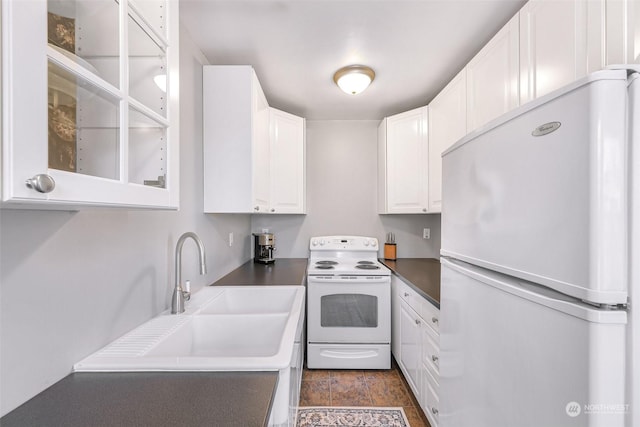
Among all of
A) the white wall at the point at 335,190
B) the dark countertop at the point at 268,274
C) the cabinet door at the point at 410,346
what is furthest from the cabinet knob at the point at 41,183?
the white wall at the point at 335,190

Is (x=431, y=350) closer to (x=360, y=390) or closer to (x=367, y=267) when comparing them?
(x=360, y=390)

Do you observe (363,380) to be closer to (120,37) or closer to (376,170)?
(376,170)

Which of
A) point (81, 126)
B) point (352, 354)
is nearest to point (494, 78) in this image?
point (81, 126)

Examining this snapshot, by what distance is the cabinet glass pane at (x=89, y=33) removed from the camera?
55 centimetres

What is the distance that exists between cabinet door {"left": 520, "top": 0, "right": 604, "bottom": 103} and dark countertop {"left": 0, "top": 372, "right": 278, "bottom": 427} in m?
1.50

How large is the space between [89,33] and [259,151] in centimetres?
137

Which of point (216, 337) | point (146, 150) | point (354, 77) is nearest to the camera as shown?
point (146, 150)

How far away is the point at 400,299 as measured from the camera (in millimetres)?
2268

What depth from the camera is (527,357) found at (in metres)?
0.66

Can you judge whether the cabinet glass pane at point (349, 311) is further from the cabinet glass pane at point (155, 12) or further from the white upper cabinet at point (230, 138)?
the cabinet glass pane at point (155, 12)

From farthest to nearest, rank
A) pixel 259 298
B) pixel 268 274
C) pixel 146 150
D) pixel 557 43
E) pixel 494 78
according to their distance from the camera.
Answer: pixel 268 274 < pixel 259 298 < pixel 494 78 < pixel 557 43 < pixel 146 150

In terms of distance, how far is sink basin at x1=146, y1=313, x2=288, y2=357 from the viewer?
129 cm

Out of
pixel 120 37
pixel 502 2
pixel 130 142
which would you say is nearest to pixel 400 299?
pixel 502 2

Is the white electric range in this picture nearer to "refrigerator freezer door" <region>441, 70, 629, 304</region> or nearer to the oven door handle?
the oven door handle
